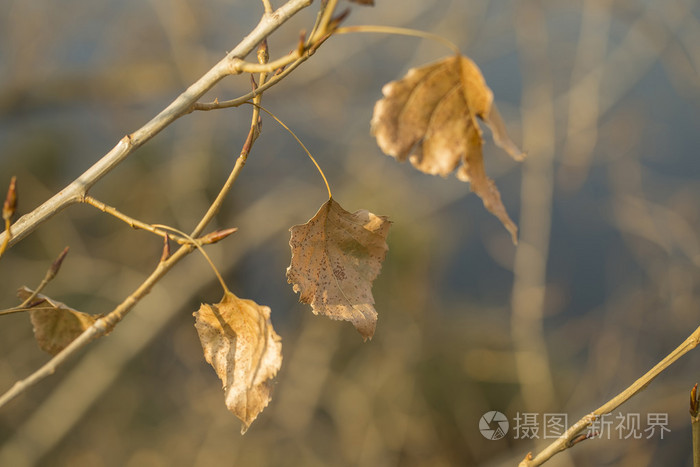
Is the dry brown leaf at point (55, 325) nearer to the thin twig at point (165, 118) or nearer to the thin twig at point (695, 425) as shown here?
the thin twig at point (165, 118)

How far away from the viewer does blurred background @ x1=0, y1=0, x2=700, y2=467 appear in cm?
297

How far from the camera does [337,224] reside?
0.63 meters

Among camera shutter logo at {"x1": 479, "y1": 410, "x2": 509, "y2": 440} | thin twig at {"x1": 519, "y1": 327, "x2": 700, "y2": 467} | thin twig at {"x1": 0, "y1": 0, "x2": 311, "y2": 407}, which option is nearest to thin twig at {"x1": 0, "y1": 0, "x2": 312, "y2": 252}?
thin twig at {"x1": 0, "y1": 0, "x2": 311, "y2": 407}

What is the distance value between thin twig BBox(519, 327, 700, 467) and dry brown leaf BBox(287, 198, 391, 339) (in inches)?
9.2

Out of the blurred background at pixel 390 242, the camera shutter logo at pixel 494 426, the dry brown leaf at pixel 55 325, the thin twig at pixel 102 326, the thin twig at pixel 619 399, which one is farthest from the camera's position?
the blurred background at pixel 390 242

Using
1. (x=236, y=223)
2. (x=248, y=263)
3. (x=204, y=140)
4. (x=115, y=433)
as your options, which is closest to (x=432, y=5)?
A: (x=204, y=140)

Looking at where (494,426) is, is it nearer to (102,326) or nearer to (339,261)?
(339,261)

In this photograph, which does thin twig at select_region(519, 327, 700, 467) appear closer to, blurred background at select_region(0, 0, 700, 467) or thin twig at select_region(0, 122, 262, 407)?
thin twig at select_region(0, 122, 262, 407)

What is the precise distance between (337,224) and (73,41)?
366 centimetres

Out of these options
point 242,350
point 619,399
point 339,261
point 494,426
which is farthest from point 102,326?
point 494,426

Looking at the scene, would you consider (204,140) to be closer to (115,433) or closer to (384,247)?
(115,433)

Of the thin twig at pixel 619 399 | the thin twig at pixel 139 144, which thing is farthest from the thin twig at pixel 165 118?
the thin twig at pixel 619 399

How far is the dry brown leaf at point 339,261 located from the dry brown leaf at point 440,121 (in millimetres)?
150

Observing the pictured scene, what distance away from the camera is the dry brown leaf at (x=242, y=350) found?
0.56 meters
